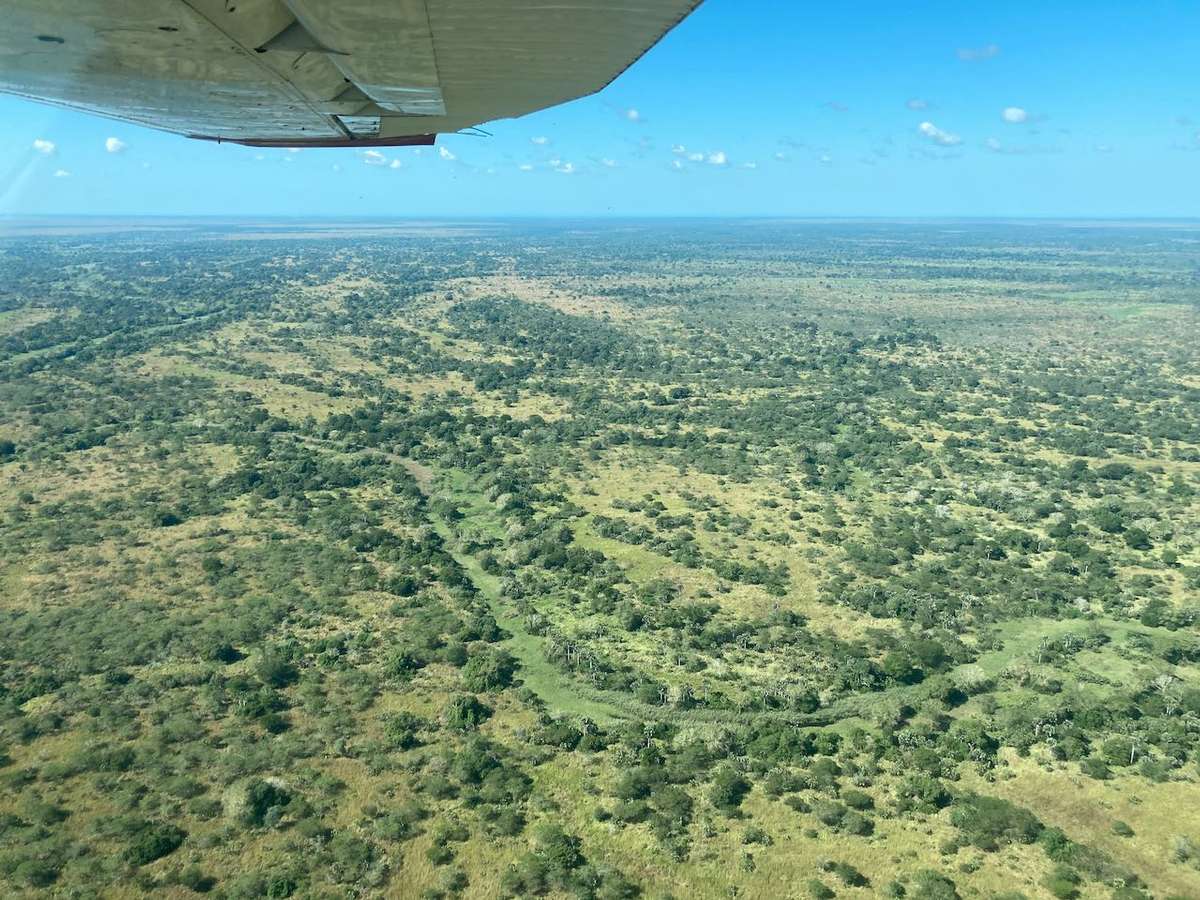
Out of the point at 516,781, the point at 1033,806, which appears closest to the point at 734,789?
the point at 516,781

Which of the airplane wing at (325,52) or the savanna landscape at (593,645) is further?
the savanna landscape at (593,645)

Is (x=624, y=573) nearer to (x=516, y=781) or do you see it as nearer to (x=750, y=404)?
(x=516, y=781)

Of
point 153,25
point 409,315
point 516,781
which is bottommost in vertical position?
point 516,781

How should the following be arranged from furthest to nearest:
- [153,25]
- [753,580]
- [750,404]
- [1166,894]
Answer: [750,404] < [753,580] < [1166,894] < [153,25]

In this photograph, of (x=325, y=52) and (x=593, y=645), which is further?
(x=593, y=645)

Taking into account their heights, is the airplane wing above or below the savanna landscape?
above

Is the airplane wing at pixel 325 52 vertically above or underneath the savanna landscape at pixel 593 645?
above

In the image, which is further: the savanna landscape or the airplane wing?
the savanna landscape

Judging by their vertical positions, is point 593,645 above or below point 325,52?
below
